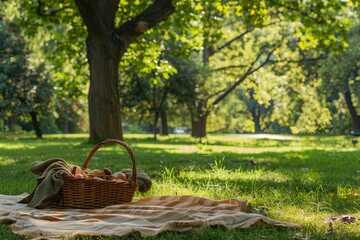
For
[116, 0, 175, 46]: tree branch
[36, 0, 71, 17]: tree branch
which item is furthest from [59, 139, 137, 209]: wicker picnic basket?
[36, 0, 71, 17]: tree branch

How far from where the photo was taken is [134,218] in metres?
4.20

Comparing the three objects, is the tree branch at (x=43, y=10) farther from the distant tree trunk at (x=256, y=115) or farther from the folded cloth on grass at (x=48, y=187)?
the distant tree trunk at (x=256, y=115)

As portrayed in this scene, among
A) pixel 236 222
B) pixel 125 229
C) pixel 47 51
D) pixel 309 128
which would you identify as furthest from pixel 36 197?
pixel 309 128

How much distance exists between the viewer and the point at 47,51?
24.1 meters

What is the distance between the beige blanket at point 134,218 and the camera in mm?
3701

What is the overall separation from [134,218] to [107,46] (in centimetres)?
1081

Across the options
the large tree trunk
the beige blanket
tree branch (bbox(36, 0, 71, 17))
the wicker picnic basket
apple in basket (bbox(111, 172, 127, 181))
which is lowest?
the beige blanket

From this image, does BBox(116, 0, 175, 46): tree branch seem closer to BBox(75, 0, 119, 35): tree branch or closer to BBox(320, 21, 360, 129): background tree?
BBox(75, 0, 119, 35): tree branch

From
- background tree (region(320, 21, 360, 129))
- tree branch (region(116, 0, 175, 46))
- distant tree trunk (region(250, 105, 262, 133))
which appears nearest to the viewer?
tree branch (region(116, 0, 175, 46))

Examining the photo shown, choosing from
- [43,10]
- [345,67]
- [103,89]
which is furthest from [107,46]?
[345,67]

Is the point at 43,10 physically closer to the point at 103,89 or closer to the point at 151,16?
the point at 103,89

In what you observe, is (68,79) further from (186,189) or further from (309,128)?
(309,128)

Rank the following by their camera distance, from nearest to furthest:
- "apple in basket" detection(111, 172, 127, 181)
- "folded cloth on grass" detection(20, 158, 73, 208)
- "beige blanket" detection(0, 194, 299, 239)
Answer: "beige blanket" detection(0, 194, 299, 239) → "folded cloth on grass" detection(20, 158, 73, 208) → "apple in basket" detection(111, 172, 127, 181)

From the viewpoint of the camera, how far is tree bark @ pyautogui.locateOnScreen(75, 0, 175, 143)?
14.1 metres
